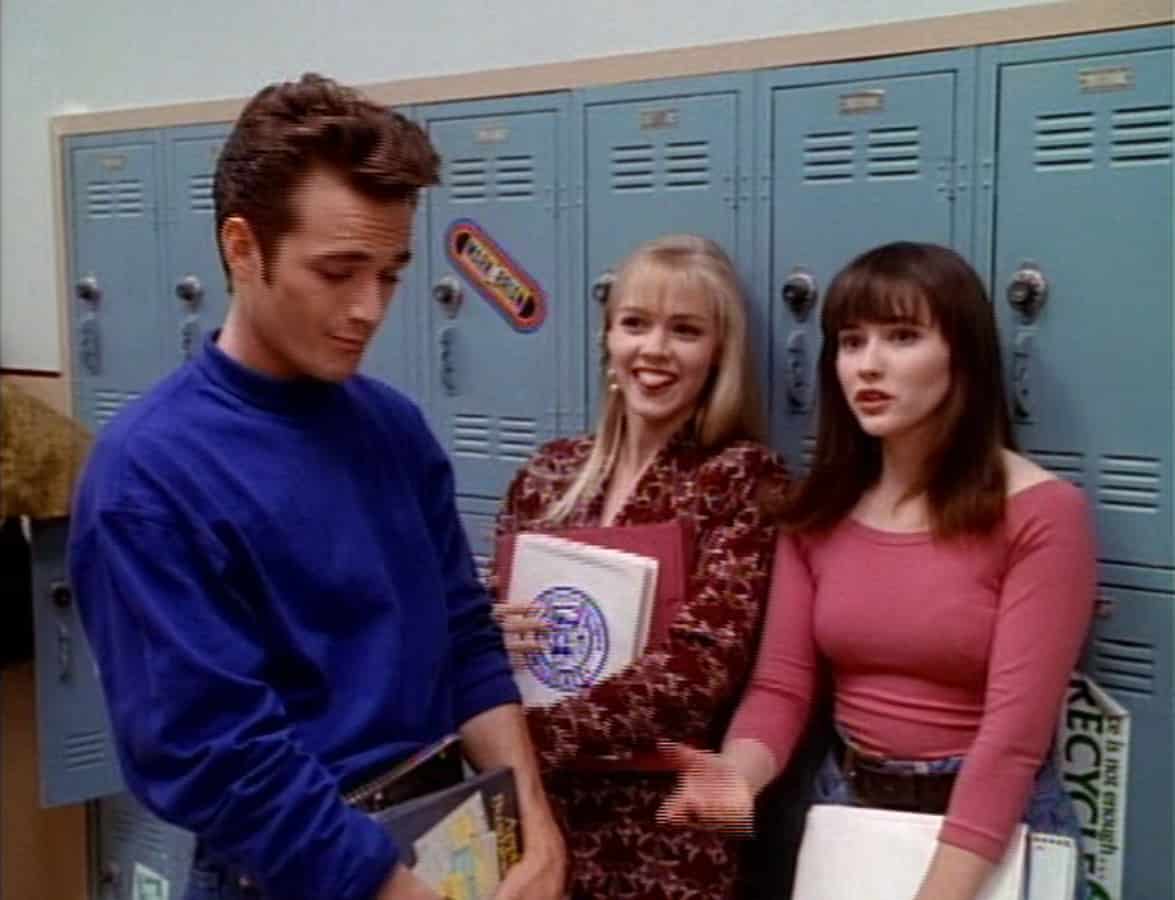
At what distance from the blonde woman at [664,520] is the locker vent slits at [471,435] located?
0.50 meters

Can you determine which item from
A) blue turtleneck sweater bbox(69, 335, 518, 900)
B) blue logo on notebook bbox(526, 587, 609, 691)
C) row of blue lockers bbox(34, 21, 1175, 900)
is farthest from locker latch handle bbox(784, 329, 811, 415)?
→ blue turtleneck sweater bbox(69, 335, 518, 900)

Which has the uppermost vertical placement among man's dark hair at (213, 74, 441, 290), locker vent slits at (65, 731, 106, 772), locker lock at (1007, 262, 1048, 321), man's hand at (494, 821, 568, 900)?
man's dark hair at (213, 74, 441, 290)

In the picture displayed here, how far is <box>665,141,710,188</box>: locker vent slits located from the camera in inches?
96.0

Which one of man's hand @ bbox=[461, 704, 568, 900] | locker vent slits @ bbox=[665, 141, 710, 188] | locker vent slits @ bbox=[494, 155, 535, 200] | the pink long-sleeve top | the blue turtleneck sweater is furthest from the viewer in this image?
locker vent slits @ bbox=[494, 155, 535, 200]

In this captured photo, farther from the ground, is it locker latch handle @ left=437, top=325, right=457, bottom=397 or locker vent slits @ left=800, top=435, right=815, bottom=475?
locker latch handle @ left=437, top=325, right=457, bottom=397

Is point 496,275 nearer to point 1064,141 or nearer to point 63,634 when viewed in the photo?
point 1064,141

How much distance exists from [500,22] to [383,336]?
69 cm

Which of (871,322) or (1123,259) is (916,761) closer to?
(871,322)

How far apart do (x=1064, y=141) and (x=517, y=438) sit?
3.78 ft

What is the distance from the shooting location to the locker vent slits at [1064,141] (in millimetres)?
2045

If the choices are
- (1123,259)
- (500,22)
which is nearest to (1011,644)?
(1123,259)

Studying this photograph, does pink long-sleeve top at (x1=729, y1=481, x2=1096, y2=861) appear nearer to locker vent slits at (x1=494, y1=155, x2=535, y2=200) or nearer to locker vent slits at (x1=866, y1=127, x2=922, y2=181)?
locker vent slits at (x1=866, y1=127, x2=922, y2=181)

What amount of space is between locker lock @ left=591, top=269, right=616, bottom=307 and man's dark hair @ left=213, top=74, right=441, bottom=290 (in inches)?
44.8

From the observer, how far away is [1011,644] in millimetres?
1854
